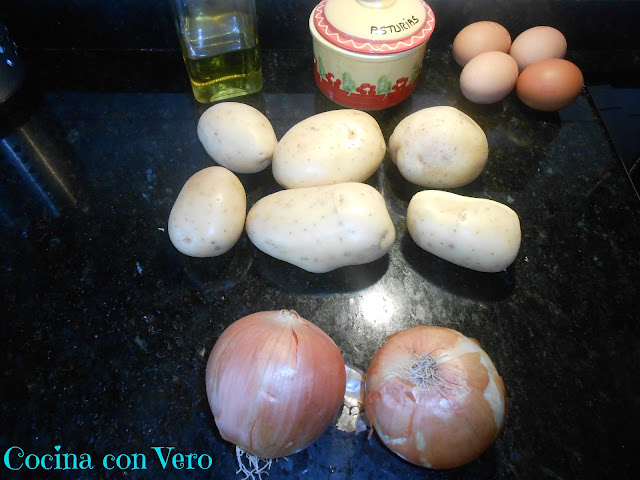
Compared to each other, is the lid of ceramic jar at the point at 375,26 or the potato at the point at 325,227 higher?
the lid of ceramic jar at the point at 375,26

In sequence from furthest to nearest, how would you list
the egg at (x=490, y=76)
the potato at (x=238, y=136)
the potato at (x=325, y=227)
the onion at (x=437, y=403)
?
1. the egg at (x=490, y=76)
2. the potato at (x=238, y=136)
3. the potato at (x=325, y=227)
4. the onion at (x=437, y=403)

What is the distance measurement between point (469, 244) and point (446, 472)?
1.12 ft

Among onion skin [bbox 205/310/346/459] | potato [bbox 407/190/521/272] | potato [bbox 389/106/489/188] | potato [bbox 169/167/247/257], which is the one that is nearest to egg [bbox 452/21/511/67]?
potato [bbox 389/106/489/188]

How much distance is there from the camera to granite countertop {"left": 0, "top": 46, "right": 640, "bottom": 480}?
25.0 inches

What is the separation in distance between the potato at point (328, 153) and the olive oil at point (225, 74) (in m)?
0.26

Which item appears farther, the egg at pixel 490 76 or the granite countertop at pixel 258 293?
the egg at pixel 490 76

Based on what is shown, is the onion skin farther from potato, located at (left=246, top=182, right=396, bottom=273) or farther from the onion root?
potato, located at (left=246, top=182, right=396, bottom=273)

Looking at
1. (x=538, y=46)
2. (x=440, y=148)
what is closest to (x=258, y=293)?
(x=440, y=148)

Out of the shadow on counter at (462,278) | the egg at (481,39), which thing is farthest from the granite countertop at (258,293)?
the egg at (481,39)

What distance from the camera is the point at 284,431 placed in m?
0.56

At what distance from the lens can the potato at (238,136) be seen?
0.82m

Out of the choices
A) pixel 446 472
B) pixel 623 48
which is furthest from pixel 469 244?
pixel 623 48

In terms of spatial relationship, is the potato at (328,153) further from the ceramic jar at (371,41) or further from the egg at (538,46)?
→ the egg at (538,46)

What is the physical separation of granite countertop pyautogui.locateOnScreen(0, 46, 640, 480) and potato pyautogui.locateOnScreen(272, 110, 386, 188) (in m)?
0.10
